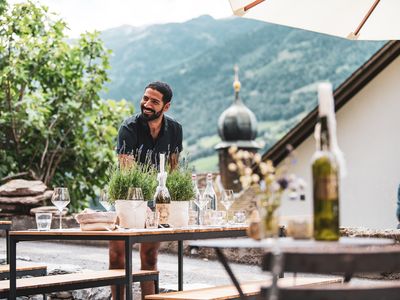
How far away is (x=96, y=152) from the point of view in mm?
16312

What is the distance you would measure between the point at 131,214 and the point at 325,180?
1.99 metres

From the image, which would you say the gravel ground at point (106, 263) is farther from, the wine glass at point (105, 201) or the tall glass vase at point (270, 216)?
the tall glass vase at point (270, 216)

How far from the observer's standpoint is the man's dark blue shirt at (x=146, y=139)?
565cm

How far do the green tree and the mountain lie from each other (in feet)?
191

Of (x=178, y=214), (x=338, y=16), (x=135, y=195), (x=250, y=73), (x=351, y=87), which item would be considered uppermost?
(x=250, y=73)

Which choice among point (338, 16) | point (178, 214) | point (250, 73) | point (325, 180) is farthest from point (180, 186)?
point (250, 73)

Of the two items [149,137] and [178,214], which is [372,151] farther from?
[178,214]

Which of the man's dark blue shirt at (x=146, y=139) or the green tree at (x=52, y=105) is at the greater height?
the green tree at (x=52, y=105)

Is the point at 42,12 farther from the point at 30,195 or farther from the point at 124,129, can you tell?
the point at 124,129

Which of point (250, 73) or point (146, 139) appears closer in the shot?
point (146, 139)

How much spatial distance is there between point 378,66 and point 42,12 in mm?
6157

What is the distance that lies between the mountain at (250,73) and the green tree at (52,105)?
58179 mm

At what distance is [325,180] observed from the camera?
9.50ft

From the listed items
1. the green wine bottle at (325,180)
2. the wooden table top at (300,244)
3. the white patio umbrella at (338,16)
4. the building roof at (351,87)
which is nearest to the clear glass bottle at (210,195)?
the white patio umbrella at (338,16)
